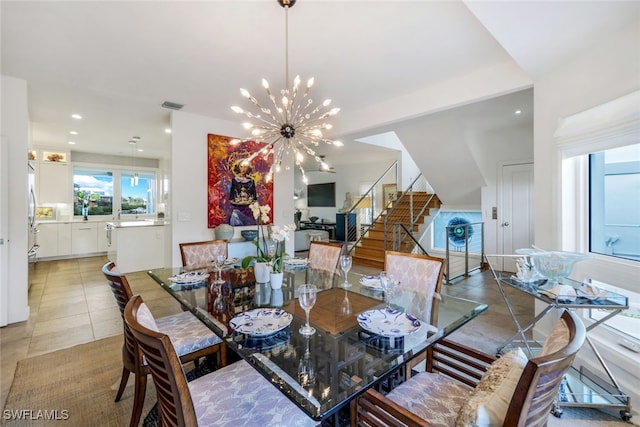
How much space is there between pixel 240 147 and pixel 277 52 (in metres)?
2.34

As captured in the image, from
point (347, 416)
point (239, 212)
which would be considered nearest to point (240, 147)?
point (239, 212)

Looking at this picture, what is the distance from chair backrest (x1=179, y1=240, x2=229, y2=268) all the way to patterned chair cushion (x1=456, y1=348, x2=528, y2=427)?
2.56 metres

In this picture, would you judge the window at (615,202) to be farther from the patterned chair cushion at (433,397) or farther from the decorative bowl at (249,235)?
the decorative bowl at (249,235)

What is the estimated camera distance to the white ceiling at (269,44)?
1910mm

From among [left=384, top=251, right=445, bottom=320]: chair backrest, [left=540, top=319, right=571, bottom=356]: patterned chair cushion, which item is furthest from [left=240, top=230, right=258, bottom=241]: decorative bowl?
[left=540, top=319, right=571, bottom=356]: patterned chair cushion

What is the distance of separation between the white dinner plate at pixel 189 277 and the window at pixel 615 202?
3.24 meters

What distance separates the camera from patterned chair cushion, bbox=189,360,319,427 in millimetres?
1102

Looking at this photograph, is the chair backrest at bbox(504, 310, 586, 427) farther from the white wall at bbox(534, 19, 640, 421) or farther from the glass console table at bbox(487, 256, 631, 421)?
the white wall at bbox(534, 19, 640, 421)

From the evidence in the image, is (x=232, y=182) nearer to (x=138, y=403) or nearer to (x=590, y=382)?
(x=138, y=403)

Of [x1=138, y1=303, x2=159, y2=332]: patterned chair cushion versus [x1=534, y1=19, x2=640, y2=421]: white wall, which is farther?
[x1=534, y1=19, x2=640, y2=421]: white wall

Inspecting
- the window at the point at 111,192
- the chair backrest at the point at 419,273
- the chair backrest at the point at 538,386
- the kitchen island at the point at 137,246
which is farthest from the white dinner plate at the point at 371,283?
the window at the point at 111,192

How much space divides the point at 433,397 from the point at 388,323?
35 centimetres

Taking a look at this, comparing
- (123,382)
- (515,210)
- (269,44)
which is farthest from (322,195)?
(123,382)

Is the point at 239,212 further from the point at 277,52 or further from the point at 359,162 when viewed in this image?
the point at 359,162
